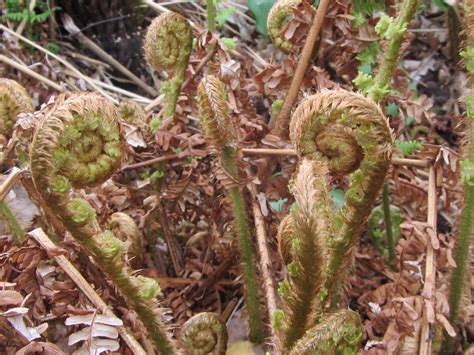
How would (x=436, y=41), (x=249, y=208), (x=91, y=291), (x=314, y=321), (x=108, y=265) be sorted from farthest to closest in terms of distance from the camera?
(x=436, y=41)
(x=249, y=208)
(x=91, y=291)
(x=108, y=265)
(x=314, y=321)

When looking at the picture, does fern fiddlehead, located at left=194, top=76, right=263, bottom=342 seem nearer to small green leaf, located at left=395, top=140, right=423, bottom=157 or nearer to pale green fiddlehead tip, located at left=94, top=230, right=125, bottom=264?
pale green fiddlehead tip, located at left=94, top=230, right=125, bottom=264

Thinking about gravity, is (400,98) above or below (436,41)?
above

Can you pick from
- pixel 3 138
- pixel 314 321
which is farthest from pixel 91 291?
pixel 3 138

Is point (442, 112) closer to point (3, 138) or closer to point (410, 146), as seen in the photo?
point (410, 146)

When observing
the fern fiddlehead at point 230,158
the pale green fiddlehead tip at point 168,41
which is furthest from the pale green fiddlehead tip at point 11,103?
the fern fiddlehead at point 230,158

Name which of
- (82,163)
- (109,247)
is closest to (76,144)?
(82,163)

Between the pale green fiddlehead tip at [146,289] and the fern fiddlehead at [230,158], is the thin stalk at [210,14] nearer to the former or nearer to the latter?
the fern fiddlehead at [230,158]

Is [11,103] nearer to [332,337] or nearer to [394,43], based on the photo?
[394,43]
